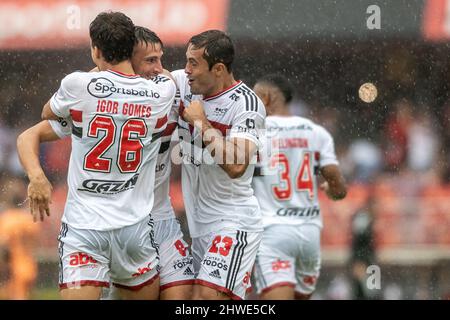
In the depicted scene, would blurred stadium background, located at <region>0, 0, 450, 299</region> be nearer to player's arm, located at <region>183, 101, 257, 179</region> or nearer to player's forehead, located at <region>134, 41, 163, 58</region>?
player's forehead, located at <region>134, 41, 163, 58</region>

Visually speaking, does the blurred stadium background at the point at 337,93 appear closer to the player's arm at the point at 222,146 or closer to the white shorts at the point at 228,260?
the white shorts at the point at 228,260

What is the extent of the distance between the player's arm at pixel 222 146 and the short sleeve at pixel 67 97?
70 centimetres

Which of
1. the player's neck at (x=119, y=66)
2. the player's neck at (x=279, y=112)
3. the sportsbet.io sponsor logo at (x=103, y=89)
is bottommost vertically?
the player's neck at (x=279, y=112)

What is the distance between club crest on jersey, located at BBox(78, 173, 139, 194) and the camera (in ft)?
20.7

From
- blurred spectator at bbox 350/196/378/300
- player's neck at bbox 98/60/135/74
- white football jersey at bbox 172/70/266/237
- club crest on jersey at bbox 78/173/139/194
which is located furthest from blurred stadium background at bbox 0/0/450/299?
club crest on jersey at bbox 78/173/139/194

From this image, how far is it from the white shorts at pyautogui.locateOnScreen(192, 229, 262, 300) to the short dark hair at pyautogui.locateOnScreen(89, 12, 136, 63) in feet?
4.33

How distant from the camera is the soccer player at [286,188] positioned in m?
9.43

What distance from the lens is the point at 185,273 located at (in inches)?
270

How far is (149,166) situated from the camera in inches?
257

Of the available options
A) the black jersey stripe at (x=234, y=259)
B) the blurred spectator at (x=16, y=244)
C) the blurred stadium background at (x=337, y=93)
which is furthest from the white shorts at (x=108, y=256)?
the blurred stadium background at (x=337, y=93)

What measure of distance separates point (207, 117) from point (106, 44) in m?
0.89
